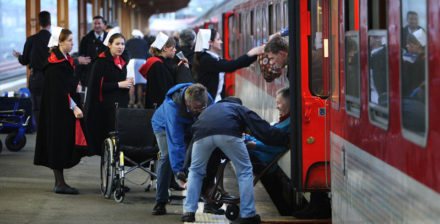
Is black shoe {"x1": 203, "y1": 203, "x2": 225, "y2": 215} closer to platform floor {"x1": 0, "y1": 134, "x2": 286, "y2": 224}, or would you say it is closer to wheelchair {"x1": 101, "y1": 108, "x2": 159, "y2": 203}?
platform floor {"x1": 0, "y1": 134, "x2": 286, "y2": 224}

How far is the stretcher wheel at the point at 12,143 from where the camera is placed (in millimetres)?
12578

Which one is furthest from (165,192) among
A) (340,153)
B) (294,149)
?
(340,153)

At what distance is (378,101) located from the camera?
4262 mm

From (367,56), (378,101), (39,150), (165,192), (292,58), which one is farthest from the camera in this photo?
(39,150)

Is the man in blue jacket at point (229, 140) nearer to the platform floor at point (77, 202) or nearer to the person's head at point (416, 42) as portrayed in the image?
the platform floor at point (77, 202)

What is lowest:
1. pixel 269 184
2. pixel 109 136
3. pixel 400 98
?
pixel 269 184

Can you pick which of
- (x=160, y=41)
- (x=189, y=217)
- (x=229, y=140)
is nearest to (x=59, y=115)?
(x=160, y=41)

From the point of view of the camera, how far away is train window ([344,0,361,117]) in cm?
480

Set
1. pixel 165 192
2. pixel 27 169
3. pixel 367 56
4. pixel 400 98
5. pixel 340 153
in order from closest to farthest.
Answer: pixel 400 98 < pixel 367 56 < pixel 340 153 < pixel 165 192 < pixel 27 169

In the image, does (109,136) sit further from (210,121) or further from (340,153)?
(340,153)

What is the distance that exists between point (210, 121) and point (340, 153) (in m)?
1.94

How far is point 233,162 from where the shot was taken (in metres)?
7.37

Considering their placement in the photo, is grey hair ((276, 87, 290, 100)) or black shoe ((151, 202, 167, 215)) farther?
black shoe ((151, 202, 167, 215))

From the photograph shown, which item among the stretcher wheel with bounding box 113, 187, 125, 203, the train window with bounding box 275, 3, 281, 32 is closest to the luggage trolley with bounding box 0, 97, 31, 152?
the stretcher wheel with bounding box 113, 187, 125, 203
